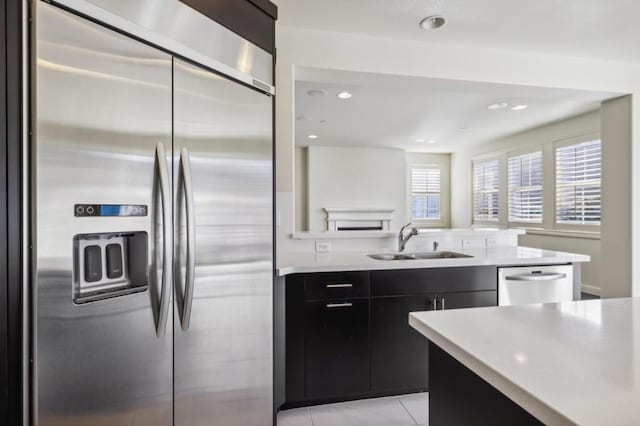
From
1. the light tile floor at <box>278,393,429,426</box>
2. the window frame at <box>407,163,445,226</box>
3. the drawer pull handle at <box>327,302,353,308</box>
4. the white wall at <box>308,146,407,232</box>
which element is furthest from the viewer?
the window frame at <box>407,163,445,226</box>

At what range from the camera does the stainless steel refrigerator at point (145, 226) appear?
3.47 feet

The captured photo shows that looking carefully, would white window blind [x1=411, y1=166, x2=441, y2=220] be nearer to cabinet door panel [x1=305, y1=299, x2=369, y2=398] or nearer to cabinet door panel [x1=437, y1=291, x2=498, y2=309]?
cabinet door panel [x1=437, y1=291, x2=498, y2=309]

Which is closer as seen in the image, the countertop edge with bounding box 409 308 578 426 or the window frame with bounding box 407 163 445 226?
the countertop edge with bounding box 409 308 578 426

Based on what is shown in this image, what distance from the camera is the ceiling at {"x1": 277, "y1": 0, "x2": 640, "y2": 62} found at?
2.27 metres

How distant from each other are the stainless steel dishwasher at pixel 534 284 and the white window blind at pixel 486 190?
16.3 ft

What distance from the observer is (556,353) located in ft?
2.67

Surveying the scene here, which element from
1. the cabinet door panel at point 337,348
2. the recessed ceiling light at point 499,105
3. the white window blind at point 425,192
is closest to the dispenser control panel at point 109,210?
the cabinet door panel at point 337,348

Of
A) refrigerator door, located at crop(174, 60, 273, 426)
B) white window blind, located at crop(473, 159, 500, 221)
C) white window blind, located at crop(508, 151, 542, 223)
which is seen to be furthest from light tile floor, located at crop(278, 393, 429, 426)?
white window blind, located at crop(473, 159, 500, 221)

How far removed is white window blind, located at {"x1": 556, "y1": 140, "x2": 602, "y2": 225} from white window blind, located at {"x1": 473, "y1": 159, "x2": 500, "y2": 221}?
5.04 ft

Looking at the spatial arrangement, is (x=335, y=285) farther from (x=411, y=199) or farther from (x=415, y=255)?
(x=411, y=199)

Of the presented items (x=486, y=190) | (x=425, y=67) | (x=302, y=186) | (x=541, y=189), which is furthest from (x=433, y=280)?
(x=486, y=190)

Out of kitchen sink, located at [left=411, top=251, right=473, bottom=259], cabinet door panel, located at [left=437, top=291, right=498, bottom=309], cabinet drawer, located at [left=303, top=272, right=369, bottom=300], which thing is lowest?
cabinet door panel, located at [left=437, top=291, right=498, bottom=309]

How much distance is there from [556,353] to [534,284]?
1967 millimetres

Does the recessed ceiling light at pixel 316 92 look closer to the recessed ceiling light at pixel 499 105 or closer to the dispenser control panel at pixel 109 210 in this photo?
the recessed ceiling light at pixel 499 105
